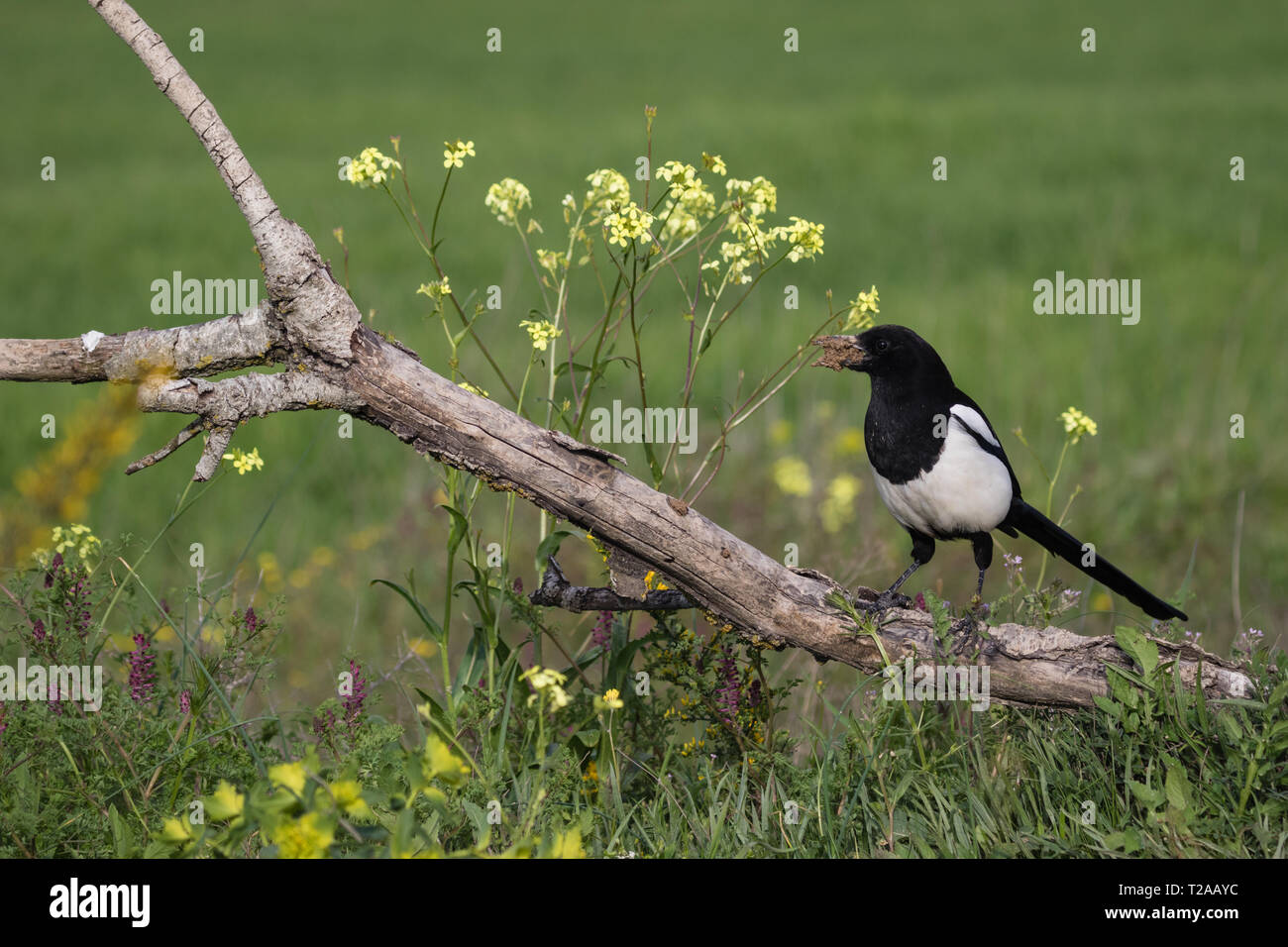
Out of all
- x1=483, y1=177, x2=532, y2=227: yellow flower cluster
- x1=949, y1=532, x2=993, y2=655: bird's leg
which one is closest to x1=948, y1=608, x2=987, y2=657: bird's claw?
x1=949, y1=532, x2=993, y2=655: bird's leg

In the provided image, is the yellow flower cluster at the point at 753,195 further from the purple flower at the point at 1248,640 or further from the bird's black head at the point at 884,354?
the purple flower at the point at 1248,640

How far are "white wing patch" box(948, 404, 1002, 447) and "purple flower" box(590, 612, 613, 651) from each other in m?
1.15

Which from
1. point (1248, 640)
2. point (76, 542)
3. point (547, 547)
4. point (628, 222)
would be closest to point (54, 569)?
point (76, 542)

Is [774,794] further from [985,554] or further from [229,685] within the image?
[229,685]

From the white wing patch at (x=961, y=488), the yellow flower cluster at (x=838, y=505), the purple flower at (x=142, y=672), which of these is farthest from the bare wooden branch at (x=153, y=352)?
the yellow flower cluster at (x=838, y=505)

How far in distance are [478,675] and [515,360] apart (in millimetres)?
5365

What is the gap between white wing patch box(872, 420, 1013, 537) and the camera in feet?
A: 9.46

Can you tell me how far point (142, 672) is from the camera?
3.00 metres

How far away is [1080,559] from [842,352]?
88 centimetres

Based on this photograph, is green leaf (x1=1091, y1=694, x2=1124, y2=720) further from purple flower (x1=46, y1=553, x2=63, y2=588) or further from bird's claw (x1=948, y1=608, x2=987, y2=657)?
purple flower (x1=46, y1=553, x2=63, y2=588)

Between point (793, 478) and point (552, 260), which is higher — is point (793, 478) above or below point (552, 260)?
below

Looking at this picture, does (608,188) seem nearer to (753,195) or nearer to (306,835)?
(753,195)

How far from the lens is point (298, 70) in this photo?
22234 mm
